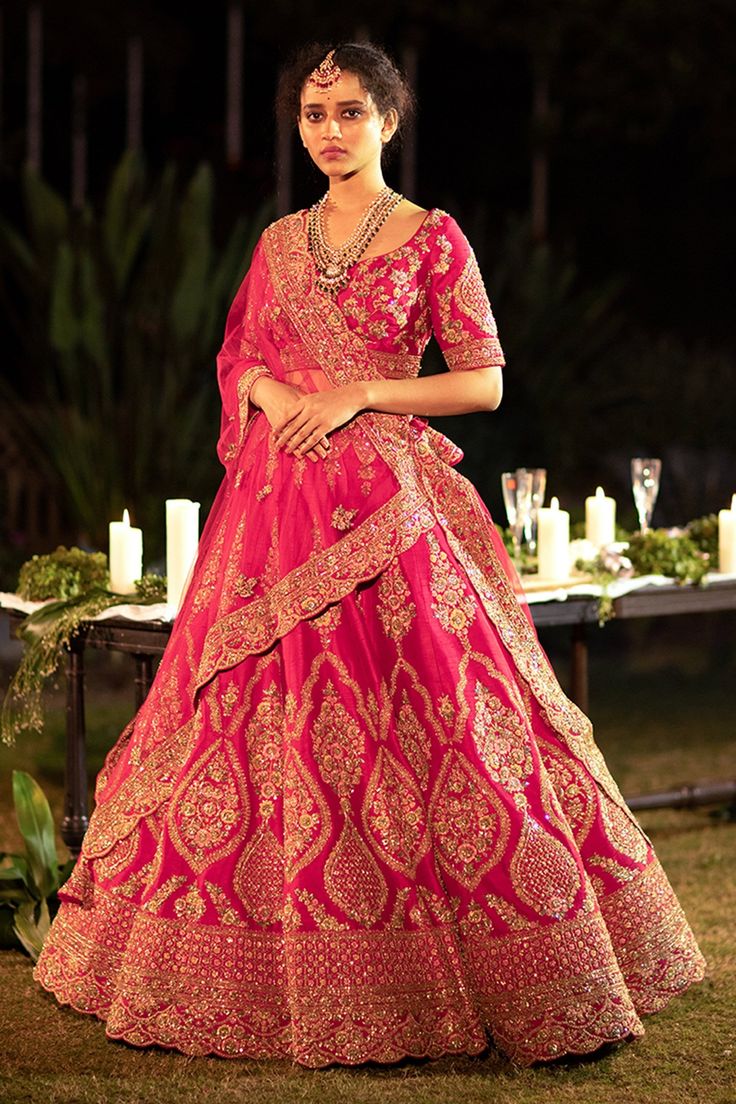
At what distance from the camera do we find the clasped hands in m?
3.36

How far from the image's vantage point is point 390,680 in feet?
10.9

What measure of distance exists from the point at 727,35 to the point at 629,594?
741cm

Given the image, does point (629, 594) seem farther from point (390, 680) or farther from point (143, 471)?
point (143, 471)

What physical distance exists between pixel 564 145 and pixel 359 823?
9.73 metres

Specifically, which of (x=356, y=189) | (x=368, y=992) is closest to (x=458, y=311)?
(x=356, y=189)

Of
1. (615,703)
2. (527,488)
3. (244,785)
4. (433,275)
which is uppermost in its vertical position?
(433,275)

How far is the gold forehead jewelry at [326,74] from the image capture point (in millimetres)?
3414

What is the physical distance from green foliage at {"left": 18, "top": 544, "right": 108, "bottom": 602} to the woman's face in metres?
1.28

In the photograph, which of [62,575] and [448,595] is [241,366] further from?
[62,575]

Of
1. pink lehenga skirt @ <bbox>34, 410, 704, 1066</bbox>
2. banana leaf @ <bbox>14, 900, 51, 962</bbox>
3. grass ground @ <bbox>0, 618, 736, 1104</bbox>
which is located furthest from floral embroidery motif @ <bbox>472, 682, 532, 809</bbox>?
banana leaf @ <bbox>14, 900, 51, 962</bbox>

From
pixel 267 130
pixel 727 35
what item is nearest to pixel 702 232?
pixel 727 35

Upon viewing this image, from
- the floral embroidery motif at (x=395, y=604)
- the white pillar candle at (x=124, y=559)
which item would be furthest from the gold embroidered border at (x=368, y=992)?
the white pillar candle at (x=124, y=559)

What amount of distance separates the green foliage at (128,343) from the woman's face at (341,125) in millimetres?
3808

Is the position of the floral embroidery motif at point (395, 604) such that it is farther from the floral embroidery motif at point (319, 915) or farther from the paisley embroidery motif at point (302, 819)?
the floral embroidery motif at point (319, 915)
